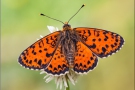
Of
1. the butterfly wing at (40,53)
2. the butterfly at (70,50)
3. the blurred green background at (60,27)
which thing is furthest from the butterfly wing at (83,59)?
the blurred green background at (60,27)

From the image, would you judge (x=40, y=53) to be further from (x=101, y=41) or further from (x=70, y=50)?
(x=101, y=41)

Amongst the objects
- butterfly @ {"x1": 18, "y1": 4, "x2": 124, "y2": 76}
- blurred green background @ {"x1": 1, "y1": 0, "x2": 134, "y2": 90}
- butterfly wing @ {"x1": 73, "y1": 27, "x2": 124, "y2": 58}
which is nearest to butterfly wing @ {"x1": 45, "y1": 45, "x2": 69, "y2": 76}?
butterfly @ {"x1": 18, "y1": 4, "x2": 124, "y2": 76}

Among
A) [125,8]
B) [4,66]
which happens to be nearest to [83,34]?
[4,66]

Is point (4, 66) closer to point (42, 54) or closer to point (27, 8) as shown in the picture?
point (27, 8)

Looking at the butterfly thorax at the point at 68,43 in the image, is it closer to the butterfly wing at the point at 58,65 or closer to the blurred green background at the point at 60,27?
the butterfly wing at the point at 58,65

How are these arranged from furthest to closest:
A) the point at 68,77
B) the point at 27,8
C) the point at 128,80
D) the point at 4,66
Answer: the point at 27,8
the point at 4,66
the point at 128,80
the point at 68,77

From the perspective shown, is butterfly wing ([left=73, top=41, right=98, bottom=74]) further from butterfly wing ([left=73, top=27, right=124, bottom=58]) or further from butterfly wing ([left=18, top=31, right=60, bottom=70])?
butterfly wing ([left=18, top=31, right=60, bottom=70])
